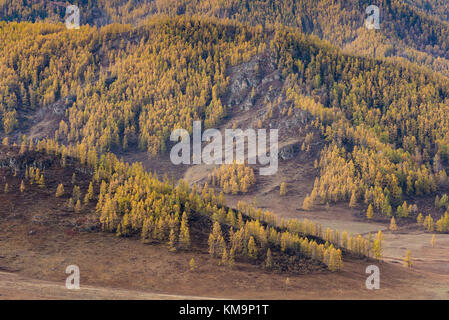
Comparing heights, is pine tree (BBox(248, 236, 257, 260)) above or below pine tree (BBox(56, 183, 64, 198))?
below

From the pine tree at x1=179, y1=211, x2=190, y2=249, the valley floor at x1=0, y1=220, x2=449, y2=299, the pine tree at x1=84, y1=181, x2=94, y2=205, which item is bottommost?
the valley floor at x1=0, y1=220, x2=449, y2=299

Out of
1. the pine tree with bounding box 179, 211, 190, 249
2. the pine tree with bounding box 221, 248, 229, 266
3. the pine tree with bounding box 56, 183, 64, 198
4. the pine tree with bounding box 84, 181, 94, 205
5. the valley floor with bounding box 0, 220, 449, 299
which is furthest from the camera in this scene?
the pine tree with bounding box 56, 183, 64, 198

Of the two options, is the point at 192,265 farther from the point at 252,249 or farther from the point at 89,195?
the point at 89,195

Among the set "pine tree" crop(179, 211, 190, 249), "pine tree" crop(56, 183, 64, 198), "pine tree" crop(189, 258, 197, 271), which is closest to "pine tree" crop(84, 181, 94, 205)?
"pine tree" crop(56, 183, 64, 198)

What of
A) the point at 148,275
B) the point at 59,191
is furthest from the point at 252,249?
the point at 59,191

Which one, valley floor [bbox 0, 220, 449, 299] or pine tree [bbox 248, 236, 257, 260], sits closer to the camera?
valley floor [bbox 0, 220, 449, 299]

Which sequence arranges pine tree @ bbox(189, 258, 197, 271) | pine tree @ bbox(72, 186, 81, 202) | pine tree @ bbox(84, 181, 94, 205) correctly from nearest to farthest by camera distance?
1. pine tree @ bbox(189, 258, 197, 271)
2. pine tree @ bbox(84, 181, 94, 205)
3. pine tree @ bbox(72, 186, 81, 202)

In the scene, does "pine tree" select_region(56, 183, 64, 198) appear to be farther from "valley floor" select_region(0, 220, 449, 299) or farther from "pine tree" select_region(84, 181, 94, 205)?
"valley floor" select_region(0, 220, 449, 299)

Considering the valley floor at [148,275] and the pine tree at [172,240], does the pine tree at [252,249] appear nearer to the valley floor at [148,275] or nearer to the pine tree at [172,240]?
the valley floor at [148,275]

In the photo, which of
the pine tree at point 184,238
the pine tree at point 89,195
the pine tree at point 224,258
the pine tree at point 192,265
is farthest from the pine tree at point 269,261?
the pine tree at point 89,195

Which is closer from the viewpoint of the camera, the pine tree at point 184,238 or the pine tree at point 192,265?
the pine tree at point 192,265
